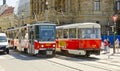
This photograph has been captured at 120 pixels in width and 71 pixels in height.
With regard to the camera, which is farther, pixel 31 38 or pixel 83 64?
pixel 31 38

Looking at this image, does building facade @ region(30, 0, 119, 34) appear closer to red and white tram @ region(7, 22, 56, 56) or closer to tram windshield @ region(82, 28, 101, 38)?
red and white tram @ region(7, 22, 56, 56)

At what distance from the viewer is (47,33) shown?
1435 inches

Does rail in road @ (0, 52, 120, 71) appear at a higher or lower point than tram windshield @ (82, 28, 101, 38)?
lower

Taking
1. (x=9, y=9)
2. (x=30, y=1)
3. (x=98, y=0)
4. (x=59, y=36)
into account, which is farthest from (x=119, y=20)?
(x=9, y=9)

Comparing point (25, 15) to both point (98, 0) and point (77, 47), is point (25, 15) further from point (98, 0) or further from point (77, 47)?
point (77, 47)

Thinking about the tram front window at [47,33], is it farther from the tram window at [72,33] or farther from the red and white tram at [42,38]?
the tram window at [72,33]

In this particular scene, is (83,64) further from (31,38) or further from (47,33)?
(31,38)

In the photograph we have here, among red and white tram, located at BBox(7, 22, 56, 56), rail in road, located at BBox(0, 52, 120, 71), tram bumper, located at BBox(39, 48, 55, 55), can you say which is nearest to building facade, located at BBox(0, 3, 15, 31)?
red and white tram, located at BBox(7, 22, 56, 56)

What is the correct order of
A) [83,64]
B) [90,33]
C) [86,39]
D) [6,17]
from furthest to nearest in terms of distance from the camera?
1. [6,17]
2. [90,33]
3. [86,39]
4. [83,64]

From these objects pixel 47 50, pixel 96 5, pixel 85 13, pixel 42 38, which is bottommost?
pixel 47 50

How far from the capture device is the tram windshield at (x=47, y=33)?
119 ft

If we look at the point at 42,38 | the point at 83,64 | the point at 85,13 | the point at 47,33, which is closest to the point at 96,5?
the point at 85,13

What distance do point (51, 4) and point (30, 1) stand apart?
17771 mm

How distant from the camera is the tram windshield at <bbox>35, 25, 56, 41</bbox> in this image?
1422 inches
